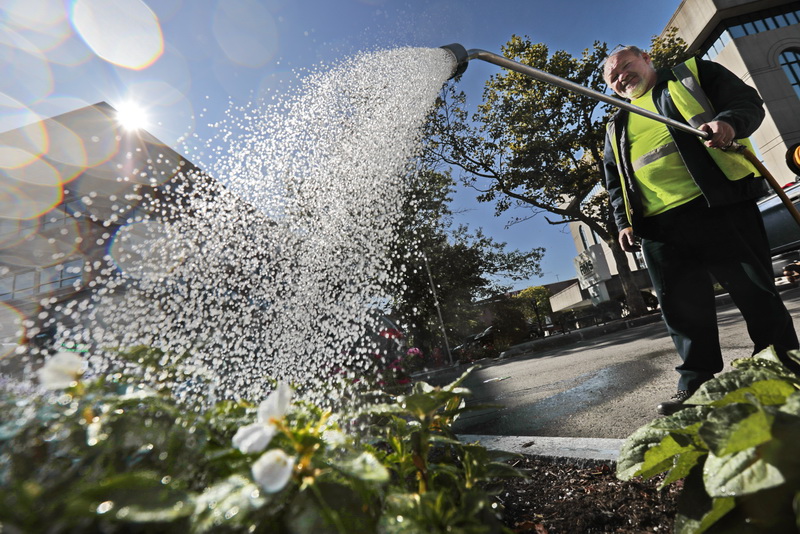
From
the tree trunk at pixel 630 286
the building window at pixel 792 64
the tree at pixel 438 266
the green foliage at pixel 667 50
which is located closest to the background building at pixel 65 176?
the tree at pixel 438 266

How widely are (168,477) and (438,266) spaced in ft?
64.0

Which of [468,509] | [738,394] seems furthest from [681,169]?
[468,509]

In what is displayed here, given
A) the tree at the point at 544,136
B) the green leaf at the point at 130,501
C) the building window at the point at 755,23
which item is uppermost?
the building window at the point at 755,23

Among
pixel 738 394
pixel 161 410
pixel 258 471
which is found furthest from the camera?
pixel 738 394

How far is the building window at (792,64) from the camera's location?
86.9 feet

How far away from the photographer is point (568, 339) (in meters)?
13.6

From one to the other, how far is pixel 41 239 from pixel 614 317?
2580 cm

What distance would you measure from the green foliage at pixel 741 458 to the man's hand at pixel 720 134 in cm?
161

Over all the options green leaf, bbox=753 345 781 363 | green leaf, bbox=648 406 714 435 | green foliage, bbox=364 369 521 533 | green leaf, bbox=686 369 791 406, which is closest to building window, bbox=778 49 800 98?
green leaf, bbox=753 345 781 363

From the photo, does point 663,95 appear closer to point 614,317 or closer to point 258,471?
point 258,471

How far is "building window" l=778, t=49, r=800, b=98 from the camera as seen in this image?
1043 inches

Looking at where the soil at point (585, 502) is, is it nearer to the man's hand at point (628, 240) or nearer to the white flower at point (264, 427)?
the white flower at point (264, 427)

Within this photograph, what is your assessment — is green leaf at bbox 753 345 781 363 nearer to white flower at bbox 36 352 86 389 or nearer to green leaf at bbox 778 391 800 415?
green leaf at bbox 778 391 800 415

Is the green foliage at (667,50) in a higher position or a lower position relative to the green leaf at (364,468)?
higher
